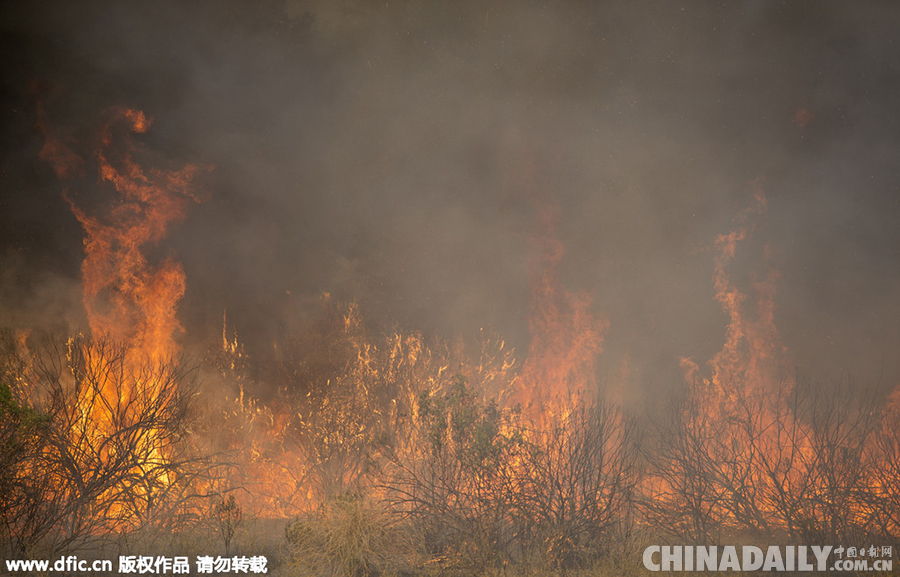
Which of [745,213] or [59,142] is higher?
[59,142]

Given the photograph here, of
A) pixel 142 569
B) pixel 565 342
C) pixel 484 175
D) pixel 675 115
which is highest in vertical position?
pixel 675 115

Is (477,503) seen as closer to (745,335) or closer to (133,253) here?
(745,335)

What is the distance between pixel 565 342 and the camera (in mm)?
31859

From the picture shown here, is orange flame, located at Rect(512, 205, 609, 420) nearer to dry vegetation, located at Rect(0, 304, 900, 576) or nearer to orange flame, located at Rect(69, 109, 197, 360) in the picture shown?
dry vegetation, located at Rect(0, 304, 900, 576)

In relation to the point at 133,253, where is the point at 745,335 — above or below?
below

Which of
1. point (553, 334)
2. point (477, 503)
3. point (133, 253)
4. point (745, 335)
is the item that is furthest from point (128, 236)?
point (745, 335)

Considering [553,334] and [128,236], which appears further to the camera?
Answer: [128,236]

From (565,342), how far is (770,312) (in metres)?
9.57

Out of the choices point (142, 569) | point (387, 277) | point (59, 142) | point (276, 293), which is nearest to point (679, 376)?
point (387, 277)

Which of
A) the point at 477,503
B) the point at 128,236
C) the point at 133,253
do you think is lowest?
the point at 477,503

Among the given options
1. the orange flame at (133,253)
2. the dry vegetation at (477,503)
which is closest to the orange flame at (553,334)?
the dry vegetation at (477,503)

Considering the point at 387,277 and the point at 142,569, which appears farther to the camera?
A: the point at 387,277

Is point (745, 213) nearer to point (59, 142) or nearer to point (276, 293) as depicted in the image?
point (276, 293)

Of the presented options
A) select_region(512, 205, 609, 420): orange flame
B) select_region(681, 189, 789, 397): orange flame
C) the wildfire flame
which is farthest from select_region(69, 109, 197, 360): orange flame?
select_region(681, 189, 789, 397): orange flame
